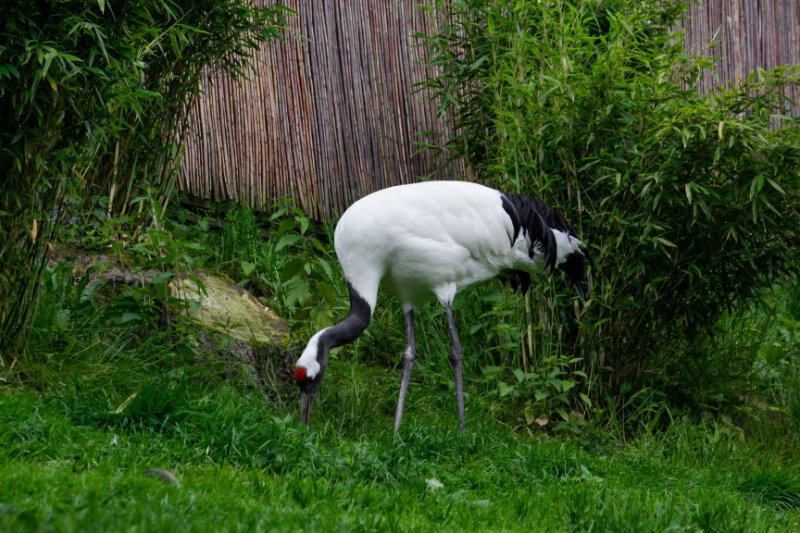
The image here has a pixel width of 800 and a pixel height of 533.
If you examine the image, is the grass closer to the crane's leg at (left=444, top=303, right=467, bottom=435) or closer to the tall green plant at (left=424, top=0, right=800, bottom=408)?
the crane's leg at (left=444, top=303, right=467, bottom=435)

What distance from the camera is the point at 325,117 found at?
24.8 ft

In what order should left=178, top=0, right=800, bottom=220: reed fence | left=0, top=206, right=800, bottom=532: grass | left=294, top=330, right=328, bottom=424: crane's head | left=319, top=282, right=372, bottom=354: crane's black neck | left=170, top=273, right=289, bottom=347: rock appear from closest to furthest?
left=0, top=206, right=800, bottom=532: grass < left=294, top=330, right=328, bottom=424: crane's head < left=319, top=282, right=372, bottom=354: crane's black neck < left=170, top=273, right=289, bottom=347: rock < left=178, top=0, right=800, bottom=220: reed fence

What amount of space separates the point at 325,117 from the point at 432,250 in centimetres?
268

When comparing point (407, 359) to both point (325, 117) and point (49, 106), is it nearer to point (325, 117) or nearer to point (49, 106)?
point (49, 106)

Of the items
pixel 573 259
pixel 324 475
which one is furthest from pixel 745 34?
pixel 324 475

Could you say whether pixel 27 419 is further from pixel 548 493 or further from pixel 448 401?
pixel 448 401

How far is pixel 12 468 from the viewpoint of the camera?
3055mm

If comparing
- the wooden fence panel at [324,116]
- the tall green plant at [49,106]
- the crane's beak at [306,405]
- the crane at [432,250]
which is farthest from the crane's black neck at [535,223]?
the tall green plant at [49,106]

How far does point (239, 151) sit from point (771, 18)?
6507 millimetres

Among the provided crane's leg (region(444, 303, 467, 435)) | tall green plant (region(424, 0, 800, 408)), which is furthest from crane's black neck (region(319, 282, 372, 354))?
tall green plant (region(424, 0, 800, 408))

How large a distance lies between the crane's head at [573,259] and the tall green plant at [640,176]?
0.08 metres

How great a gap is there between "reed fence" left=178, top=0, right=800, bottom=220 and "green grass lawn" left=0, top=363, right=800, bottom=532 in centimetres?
256

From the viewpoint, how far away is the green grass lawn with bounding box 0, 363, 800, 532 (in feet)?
9.28

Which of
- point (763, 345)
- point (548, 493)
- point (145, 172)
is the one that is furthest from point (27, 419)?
point (763, 345)
